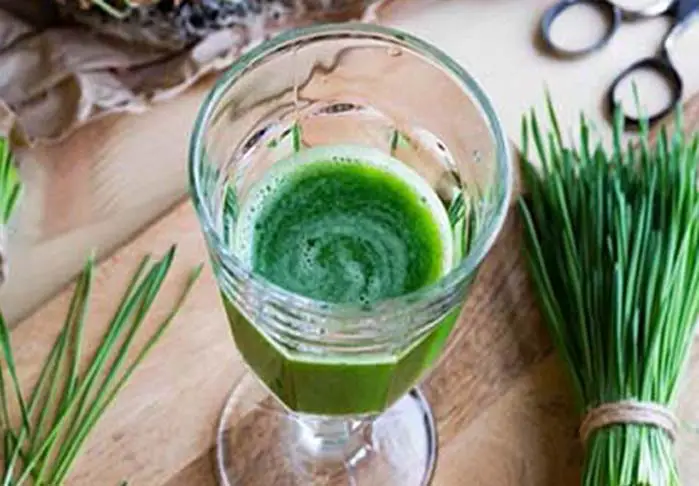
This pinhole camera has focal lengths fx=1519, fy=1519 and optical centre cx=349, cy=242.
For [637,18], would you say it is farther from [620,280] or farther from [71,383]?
[71,383]

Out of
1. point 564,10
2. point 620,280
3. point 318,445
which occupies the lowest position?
point 318,445

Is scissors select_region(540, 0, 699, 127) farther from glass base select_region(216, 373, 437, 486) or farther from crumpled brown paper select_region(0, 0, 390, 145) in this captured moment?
glass base select_region(216, 373, 437, 486)

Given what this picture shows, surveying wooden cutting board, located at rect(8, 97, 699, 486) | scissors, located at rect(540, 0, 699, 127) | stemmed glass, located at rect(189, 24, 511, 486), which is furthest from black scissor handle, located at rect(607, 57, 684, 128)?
stemmed glass, located at rect(189, 24, 511, 486)

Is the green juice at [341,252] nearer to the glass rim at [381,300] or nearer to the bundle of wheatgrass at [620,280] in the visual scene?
the glass rim at [381,300]

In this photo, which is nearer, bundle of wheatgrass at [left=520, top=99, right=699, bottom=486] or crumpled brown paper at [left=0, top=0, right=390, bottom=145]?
bundle of wheatgrass at [left=520, top=99, right=699, bottom=486]

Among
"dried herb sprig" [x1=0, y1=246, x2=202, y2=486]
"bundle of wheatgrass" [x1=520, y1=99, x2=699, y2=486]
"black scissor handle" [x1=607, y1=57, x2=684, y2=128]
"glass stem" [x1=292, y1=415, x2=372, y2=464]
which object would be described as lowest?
"glass stem" [x1=292, y1=415, x2=372, y2=464]

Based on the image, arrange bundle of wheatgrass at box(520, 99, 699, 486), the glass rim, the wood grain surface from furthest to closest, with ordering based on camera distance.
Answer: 1. the wood grain surface
2. bundle of wheatgrass at box(520, 99, 699, 486)
3. the glass rim

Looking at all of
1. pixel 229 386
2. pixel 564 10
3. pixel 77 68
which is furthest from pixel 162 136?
pixel 564 10

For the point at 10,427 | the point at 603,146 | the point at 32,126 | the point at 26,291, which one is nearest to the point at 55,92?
the point at 32,126
